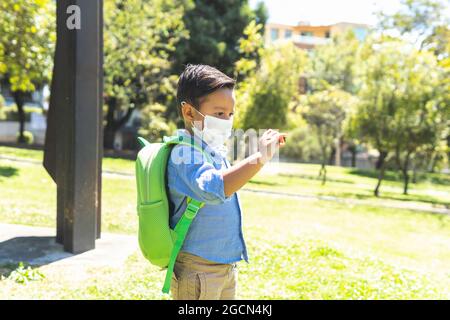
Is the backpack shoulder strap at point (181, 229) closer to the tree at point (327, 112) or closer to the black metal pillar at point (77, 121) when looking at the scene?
the black metal pillar at point (77, 121)

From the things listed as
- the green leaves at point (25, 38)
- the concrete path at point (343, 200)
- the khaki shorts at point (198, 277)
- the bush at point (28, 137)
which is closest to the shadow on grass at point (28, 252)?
the khaki shorts at point (198, 277)

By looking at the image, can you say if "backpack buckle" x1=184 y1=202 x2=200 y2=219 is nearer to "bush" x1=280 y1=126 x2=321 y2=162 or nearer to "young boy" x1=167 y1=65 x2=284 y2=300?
"young boy" x1=167 y1=65 x2=284 y2=300

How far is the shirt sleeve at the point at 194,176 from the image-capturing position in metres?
1.92

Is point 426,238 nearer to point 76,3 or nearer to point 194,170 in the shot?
point 76,3

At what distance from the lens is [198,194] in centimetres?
197

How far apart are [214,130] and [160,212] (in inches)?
15.7

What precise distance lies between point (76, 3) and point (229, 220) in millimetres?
3530

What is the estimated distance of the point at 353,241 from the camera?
27.6 feet

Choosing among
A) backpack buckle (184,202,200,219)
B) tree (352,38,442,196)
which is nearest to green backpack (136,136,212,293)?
backpack buckle (184,202,200,219)

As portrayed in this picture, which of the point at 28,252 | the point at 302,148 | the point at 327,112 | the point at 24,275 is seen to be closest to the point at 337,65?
the point at 302,148

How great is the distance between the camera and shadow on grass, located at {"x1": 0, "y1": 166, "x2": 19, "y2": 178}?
11.1 metres
